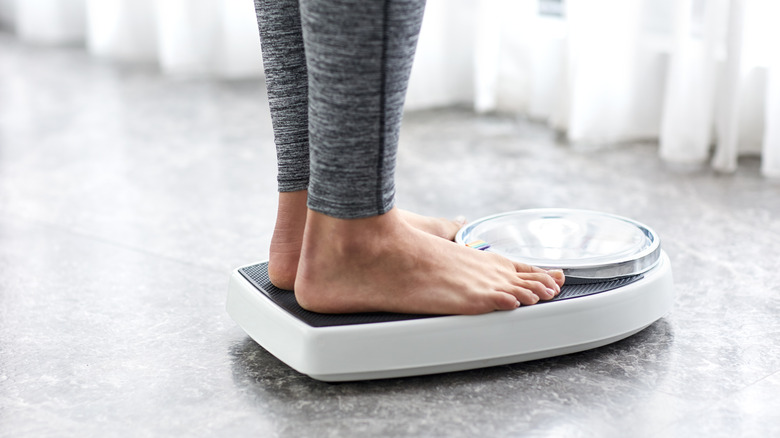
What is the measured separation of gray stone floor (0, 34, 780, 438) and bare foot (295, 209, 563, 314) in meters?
0.09

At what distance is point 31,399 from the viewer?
0.94 metres

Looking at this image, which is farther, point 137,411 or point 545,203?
point 545,203


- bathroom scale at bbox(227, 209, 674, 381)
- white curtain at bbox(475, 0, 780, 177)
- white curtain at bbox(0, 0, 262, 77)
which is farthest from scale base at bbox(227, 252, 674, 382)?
white curtain at bbox(0, 0, 262, 77)

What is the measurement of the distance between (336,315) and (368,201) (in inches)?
5.2

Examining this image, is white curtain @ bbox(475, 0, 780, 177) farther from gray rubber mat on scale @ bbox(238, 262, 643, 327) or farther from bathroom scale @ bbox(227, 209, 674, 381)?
gray rubber mat on scale @ bbox(238, 262, 643, 327)

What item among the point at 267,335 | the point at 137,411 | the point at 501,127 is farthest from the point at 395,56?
the point at 501,127

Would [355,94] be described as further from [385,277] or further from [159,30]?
[159,30]

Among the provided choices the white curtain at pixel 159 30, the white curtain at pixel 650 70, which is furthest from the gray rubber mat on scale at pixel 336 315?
the white curtain at pixel 159 30

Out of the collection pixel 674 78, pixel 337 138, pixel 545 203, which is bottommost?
pixel 545 203

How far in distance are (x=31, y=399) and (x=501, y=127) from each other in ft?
4.47

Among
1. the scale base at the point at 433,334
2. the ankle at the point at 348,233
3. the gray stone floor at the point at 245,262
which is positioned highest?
the ankle at the point at 348,233

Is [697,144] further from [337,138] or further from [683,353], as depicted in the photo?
[337,138]

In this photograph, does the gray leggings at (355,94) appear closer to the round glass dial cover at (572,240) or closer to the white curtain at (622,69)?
the round glass dial cover at (572,240)

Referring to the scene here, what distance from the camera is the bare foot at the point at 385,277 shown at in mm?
937
